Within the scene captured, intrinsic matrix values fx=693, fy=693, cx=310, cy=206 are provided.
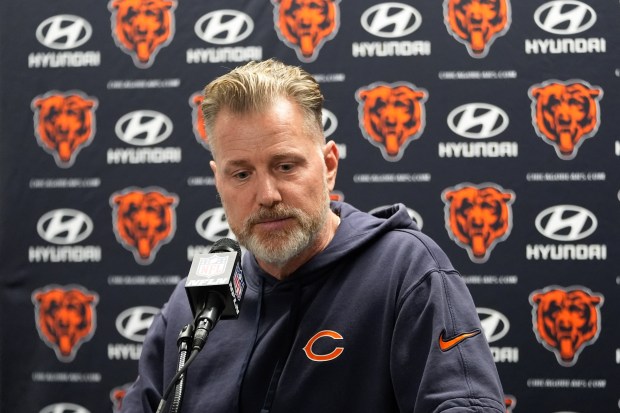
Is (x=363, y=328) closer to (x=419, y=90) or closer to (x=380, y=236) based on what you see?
(x=380, y=236)

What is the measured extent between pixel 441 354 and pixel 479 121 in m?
1.46

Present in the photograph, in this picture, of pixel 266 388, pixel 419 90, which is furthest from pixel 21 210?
pixel 266 388

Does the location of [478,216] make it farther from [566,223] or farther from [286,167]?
[286,167]

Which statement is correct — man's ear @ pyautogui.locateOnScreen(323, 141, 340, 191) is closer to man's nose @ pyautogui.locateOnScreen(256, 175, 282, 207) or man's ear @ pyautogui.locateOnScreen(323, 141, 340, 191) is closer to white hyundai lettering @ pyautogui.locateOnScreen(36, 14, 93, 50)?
man's nose @ pyautogui.locateOnScreen(256, 175, 282, 207)

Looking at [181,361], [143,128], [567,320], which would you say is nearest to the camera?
[181,361]

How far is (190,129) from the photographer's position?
2490 millimetres

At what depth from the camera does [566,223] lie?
2.31m

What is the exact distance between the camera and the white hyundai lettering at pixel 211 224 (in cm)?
246

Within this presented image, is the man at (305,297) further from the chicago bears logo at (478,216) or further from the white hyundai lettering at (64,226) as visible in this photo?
the white hyundai lettering at (64,226)

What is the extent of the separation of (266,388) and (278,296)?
0.18m

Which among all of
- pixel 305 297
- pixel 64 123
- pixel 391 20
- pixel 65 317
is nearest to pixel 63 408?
pixel 65 317

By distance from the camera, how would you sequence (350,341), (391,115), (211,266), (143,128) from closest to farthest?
(211,266) → (350,341) → (391,115) → (143,128)

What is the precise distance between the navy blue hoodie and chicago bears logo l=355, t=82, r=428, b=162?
1.02 m

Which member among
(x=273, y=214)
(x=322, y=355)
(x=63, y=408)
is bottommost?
(x=63, y=408)
